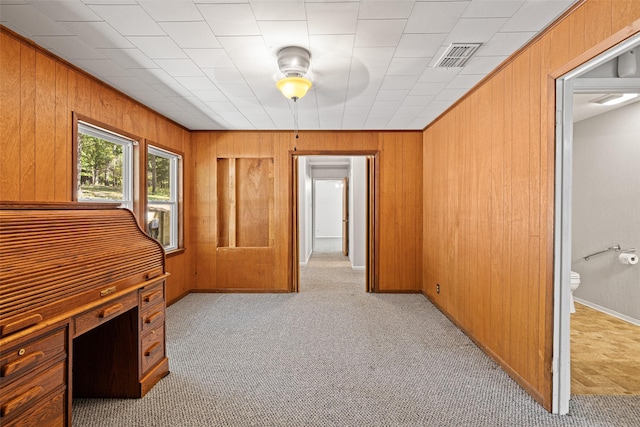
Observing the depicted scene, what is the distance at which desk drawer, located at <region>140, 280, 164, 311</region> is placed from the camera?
7.09 feet

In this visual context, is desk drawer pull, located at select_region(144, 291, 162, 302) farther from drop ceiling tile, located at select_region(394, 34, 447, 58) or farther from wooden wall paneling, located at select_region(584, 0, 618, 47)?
wooden wall paneling, located at select_region(584, 0, 618, 47)

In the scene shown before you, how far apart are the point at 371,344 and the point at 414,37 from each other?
2494mm

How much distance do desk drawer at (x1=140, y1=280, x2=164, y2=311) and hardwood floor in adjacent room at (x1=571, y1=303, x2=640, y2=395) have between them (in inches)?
116

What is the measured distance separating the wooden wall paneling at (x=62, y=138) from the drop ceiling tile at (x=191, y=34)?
1034 millimetres

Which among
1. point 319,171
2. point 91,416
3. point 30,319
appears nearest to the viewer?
point 30,319

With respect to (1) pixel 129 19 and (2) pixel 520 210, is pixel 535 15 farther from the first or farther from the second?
(1) pixel 129 19

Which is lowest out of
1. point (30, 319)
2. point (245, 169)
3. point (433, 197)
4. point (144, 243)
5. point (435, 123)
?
point (30, 319)

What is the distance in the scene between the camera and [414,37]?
2.10 metres

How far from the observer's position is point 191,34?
6.79 ft

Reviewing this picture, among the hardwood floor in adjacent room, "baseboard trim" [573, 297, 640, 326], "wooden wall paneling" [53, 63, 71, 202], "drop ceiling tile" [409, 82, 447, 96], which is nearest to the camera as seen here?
the hardwood floor in adjacent room

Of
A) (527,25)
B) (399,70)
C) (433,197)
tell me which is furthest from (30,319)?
(433,197)

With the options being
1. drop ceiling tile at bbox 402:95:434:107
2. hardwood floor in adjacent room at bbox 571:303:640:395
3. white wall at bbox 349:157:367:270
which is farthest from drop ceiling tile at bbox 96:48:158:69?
white wall at bbox 349:157:367:270

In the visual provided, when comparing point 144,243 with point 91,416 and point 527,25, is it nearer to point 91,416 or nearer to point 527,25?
point 91,416

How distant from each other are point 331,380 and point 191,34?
99.9 inches
